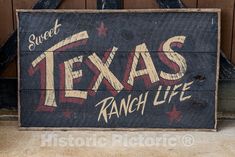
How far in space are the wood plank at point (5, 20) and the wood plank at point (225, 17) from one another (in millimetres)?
841

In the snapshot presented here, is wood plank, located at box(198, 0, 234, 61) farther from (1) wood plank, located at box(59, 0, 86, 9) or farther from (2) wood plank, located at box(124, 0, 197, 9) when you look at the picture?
(1) wood plank, located at box(59, 0, 86, 9)

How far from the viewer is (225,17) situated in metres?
1.75

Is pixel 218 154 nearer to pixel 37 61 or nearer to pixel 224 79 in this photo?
pixel 224 79

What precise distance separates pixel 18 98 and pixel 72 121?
26 centimetres

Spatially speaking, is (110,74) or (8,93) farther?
(8,93)

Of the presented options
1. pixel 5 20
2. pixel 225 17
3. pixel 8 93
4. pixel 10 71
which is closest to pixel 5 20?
pixel 5 20

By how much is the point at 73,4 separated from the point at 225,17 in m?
0.67

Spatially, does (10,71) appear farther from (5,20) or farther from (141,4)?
(141,4)

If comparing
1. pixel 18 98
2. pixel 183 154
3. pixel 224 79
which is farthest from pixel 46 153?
pixel 224 79

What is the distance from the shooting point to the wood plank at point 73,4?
176cm

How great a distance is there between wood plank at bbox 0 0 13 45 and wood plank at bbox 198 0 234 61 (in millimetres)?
841

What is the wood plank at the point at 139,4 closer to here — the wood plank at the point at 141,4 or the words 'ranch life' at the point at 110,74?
the wood plank at the point at 141,4

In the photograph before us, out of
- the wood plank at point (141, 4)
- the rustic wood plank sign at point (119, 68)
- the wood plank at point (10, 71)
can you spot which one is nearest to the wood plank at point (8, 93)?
the wood plank at point (10, 71)

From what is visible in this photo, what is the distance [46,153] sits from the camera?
5.07 feet
